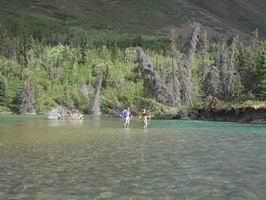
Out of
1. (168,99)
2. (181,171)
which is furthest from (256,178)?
(168,99)

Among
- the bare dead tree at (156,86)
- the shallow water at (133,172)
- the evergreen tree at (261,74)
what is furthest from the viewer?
the bare dead tree at (156,86)

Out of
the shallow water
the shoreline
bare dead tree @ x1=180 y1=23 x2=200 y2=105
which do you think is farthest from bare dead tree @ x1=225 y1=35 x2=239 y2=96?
the shallow water

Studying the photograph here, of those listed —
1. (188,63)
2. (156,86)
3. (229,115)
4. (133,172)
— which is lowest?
(133,172)

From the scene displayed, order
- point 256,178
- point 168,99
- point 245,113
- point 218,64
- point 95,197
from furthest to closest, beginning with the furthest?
point 218,64 → point 168,99 → point 245,113 → point 256,178 → point 95,197

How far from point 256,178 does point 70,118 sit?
308ft

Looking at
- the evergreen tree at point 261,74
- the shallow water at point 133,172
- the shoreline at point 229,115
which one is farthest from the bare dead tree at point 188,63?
the shallow water at point 133,172

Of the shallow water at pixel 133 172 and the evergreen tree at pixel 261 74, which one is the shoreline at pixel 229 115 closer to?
the evergreen tree at pixel 261 74

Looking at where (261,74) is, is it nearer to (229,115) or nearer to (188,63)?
(229,115)

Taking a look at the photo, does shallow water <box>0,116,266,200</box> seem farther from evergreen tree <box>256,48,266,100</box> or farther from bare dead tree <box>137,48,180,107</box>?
bare dead tree <box>137,48,180,107</box>

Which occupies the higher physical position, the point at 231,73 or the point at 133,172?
the point at 231,73

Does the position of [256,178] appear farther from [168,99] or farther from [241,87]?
[168,99]

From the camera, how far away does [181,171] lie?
24875mm

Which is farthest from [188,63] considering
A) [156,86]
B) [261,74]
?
[261,74]

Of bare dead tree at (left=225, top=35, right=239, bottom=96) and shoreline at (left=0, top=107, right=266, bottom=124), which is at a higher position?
bare dead tree at (left=225, top=35, right=239, bottom=96)
